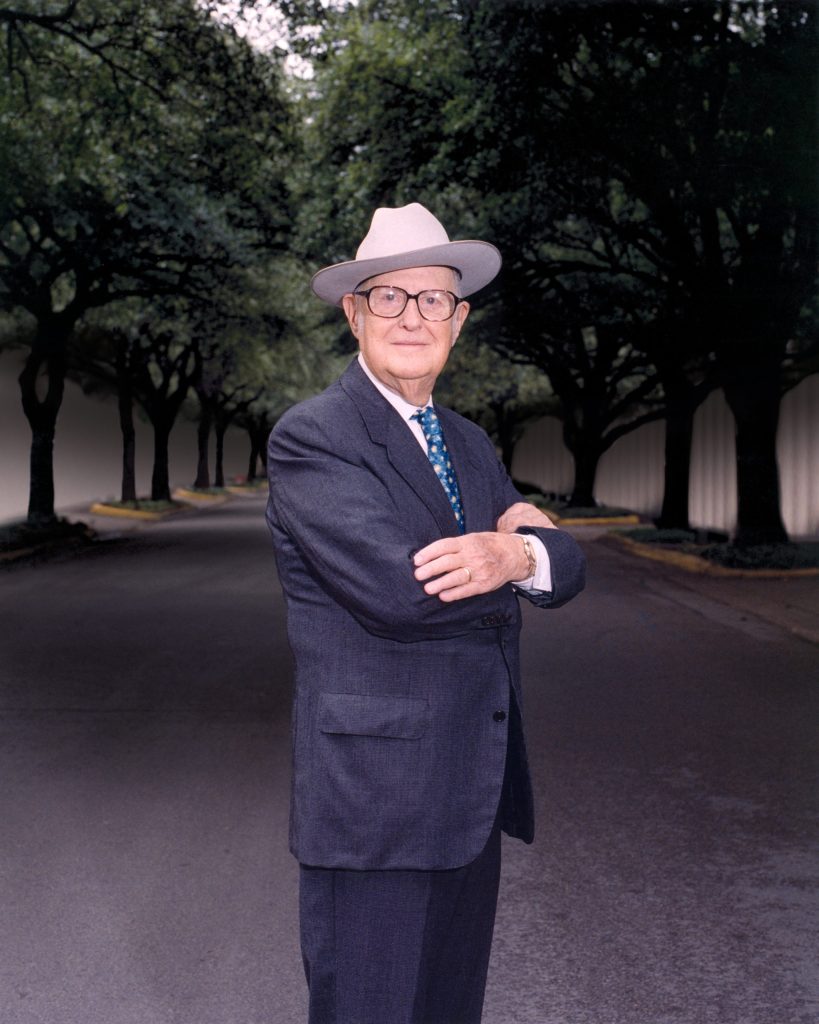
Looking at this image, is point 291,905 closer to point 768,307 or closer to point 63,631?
point 63,631

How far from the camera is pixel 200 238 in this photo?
23156 mm

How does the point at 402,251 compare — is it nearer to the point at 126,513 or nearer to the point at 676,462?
the point at 676,462

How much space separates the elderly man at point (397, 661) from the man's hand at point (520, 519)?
0.04 ft

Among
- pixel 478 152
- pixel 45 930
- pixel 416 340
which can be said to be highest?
pixel 478 152

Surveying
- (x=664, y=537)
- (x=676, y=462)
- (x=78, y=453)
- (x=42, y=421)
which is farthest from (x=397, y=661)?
(x=78, y=453)

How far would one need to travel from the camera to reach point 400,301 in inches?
111

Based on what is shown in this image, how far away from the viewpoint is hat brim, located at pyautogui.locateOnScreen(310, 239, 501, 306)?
2.75 metres

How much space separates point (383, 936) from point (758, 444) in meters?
18.6

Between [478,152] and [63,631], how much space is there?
8.45 m

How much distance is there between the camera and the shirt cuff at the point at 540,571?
272 cm

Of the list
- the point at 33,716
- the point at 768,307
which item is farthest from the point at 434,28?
the point at 33,716

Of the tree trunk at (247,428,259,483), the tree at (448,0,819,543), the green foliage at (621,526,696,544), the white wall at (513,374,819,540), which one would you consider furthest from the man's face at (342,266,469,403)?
the tree trunk at (247,428,259,483)

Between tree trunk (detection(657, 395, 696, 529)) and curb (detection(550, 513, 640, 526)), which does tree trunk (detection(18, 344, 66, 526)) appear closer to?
tree trunk (detection(657, 395, 696, 529))

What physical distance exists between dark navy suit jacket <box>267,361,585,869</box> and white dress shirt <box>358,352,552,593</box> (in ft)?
0.07
